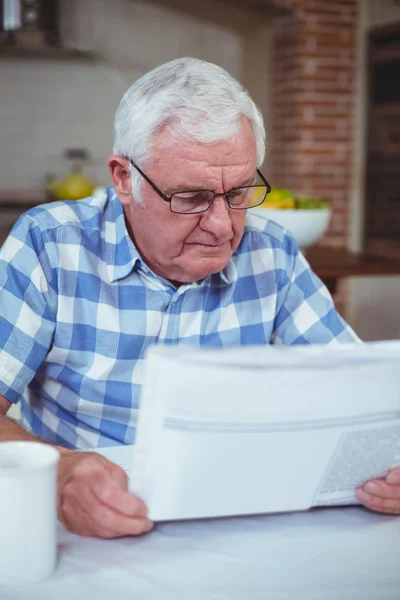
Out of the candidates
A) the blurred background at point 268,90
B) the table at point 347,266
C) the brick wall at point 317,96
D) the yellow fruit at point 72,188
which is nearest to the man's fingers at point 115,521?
the table at point 347,266

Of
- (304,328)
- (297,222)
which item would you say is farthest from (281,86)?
(304,328)

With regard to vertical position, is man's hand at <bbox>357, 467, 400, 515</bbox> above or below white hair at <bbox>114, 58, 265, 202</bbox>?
below

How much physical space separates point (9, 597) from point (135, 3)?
5.25 m

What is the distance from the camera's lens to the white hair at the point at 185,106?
1.17 m

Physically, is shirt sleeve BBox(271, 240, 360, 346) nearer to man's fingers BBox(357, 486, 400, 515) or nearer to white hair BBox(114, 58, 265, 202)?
white hair BBox(114, 58, 265, 202)

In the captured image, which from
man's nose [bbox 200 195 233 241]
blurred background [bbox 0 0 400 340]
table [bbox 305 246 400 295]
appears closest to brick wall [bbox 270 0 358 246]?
blurred background [bbox 0 0 400 340]

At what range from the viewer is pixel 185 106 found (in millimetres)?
1169

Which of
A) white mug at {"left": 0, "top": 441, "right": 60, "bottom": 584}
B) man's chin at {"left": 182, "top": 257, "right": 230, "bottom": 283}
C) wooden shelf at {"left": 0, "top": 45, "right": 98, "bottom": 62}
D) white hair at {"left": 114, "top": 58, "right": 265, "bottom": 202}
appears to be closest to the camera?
white mug at {"left": 0, "top": 441, "right": 60, "bottom": 584}

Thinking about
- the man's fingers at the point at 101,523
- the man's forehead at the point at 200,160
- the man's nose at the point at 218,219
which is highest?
the man's forehead at the point at 200,160

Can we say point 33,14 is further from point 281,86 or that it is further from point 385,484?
point 385,484

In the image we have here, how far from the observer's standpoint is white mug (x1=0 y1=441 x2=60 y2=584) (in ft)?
2.37

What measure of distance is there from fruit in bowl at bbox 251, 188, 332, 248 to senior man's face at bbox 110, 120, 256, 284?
986 mm

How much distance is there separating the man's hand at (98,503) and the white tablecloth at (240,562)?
2cm

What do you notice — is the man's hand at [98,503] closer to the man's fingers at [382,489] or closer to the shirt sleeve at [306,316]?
the man's fingers at [382,489]
